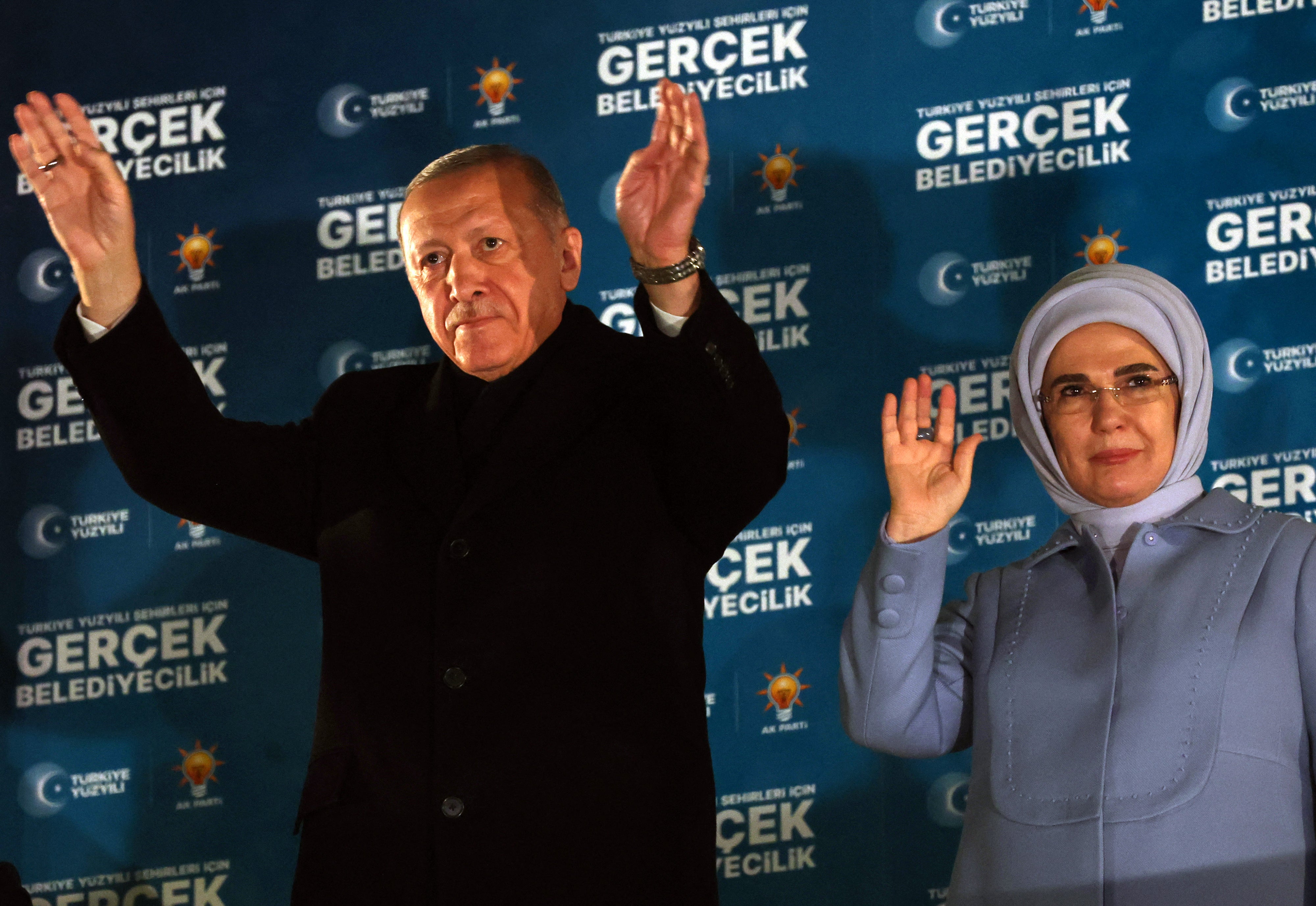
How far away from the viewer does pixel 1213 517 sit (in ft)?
7.33

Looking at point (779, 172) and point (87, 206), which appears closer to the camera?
point (87, 206)

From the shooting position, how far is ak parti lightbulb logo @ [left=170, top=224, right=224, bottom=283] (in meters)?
3.61

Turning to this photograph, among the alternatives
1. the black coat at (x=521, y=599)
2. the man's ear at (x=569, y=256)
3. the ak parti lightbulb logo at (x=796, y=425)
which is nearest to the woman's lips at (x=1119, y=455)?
the black coat at (x=521, y=599)

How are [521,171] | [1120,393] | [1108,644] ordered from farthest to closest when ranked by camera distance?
[521,171] < [1120,393] < [1108,644]

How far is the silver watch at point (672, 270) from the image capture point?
206 centimetres

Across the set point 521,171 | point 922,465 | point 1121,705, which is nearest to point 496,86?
point 521,171

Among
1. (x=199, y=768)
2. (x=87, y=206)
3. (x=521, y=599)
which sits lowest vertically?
(x=199, y=768)

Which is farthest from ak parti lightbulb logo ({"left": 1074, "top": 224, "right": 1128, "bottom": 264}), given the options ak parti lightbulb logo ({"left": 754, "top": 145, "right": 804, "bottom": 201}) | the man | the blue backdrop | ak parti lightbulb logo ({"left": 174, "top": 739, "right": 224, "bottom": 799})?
ak parti lightbulb logo ({"left": 174, "top": 739, "right": 224, "bottom": 799})

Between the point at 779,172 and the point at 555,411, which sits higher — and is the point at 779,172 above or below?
above

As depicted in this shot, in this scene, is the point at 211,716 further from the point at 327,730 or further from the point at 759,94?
the point at 759,94

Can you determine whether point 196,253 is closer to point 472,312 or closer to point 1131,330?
point 472,312

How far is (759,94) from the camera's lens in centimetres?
341

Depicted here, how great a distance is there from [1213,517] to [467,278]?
3.77ft

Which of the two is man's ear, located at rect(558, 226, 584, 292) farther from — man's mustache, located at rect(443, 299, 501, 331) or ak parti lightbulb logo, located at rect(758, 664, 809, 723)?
ak parti lightbulb logo, located at rect(758, 664, 809, 723)
